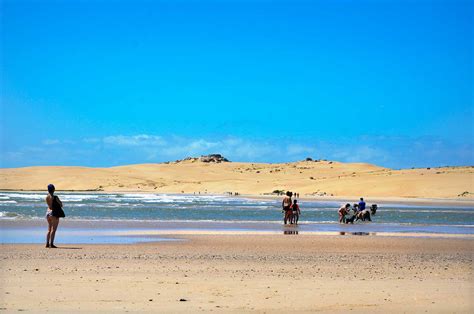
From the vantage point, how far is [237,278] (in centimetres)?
1127

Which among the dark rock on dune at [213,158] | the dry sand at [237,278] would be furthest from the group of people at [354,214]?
the dark rock on dune at [213,158]

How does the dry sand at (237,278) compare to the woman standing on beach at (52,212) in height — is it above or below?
below

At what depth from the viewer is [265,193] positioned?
3221 inches

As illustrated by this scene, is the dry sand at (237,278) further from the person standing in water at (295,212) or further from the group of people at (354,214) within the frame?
the group of people at (354,214)

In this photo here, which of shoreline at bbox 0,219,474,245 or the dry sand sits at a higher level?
shoreline at bbox 0,219,474,245

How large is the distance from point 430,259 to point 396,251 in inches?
70.4

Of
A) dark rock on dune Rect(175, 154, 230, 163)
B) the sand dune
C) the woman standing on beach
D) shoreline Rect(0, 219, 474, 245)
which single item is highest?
dark rock on dune Rect(175, 154, 230, 163)

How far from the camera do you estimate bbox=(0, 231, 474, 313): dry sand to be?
9000mm

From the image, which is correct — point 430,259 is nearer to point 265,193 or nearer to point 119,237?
point 119,237

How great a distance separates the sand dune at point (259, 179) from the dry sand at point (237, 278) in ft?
169

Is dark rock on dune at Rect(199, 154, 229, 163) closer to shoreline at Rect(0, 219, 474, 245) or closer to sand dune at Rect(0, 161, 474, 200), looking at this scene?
sand dune at Rect(0, 161, 474, 200)

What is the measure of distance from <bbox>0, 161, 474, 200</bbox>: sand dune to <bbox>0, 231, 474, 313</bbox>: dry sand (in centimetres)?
5158

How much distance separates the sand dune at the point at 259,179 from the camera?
234 feet

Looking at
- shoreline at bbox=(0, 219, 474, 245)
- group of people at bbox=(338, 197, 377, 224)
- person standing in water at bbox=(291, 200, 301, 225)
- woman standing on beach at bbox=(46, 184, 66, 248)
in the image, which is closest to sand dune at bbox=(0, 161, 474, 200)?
group of people at bbox=(338, 197, 377, 224)
